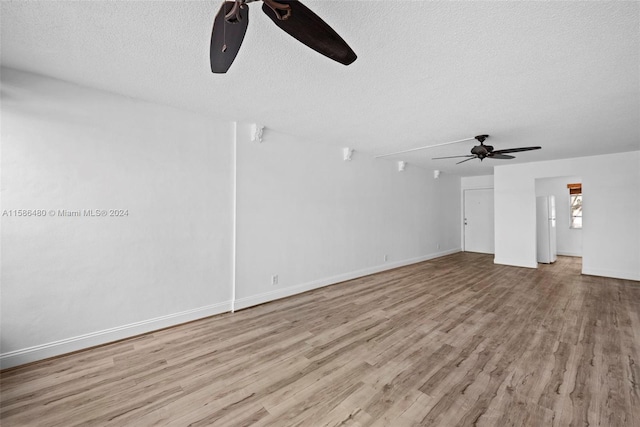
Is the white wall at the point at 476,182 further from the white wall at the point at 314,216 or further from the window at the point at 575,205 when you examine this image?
the white wall at the point at 314,216

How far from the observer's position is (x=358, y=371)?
212 centimetres

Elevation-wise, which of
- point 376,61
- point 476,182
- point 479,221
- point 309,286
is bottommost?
point 309,286

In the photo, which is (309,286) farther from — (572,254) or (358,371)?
(572,254)

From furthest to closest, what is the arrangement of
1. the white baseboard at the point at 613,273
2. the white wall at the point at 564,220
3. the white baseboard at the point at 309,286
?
1. the white wall at the point at 564,220
2. the white baseboard at the point at 613,273
3. the white baseboard at the point at 309,286

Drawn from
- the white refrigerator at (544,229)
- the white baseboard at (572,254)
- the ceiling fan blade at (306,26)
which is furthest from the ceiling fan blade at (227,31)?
the white baseboard at (572,254)

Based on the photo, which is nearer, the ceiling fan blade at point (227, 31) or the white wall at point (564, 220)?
the ceiling fan blade at point (227, 31)

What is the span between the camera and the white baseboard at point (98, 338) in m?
2.17

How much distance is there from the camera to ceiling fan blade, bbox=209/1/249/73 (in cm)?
113

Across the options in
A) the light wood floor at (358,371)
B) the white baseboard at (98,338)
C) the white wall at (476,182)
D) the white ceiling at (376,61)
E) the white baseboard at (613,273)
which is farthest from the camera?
the white wall at (476,182)

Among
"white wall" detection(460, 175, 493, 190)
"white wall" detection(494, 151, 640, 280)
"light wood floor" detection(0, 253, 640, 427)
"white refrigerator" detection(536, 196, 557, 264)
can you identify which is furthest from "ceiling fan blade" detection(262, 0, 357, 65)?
"white wall" detection(460, 175, 493, 190)

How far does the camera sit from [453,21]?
160cm

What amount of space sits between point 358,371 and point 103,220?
280 cm

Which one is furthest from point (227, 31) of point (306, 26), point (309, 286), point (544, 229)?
point (544, 229)

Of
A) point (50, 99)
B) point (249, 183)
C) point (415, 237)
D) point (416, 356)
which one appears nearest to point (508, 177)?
point (415, 237)
